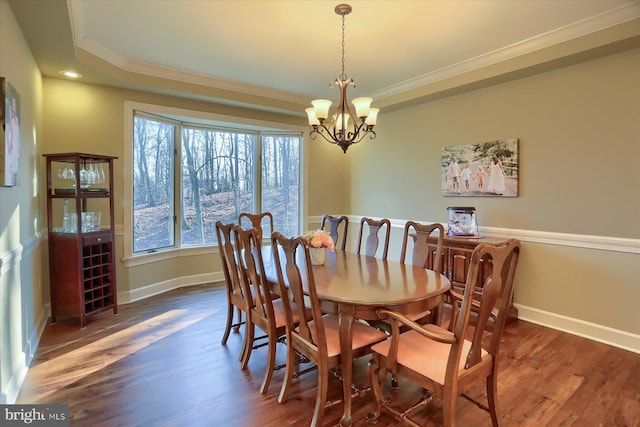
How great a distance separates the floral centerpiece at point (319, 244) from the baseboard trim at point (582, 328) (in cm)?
243

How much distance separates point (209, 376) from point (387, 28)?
323cm

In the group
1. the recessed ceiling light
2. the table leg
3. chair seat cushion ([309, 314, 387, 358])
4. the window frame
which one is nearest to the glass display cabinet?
the window frame

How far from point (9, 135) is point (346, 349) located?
8.14 feet

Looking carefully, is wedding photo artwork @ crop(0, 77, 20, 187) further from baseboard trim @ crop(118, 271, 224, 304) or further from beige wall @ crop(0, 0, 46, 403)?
baseboard trim @ crop(118, 271, 224, 304)

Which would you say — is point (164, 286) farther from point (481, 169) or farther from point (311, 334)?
point (481, 169)

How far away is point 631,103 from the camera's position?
9.64 feet

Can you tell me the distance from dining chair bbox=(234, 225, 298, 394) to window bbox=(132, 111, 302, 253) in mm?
2509

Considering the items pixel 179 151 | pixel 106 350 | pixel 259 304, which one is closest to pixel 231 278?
pixel 259 304

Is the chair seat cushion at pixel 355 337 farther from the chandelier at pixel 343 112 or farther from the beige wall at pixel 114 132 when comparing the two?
the beige wall at pixel 114 132

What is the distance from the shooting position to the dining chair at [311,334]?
1.93m

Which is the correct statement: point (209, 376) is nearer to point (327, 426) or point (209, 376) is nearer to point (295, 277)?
point (327, 426)

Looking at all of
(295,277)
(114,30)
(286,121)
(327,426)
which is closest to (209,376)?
(327,426)

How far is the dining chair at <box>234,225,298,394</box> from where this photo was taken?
2.33 m

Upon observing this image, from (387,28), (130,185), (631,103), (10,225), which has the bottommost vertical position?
(10,225)
